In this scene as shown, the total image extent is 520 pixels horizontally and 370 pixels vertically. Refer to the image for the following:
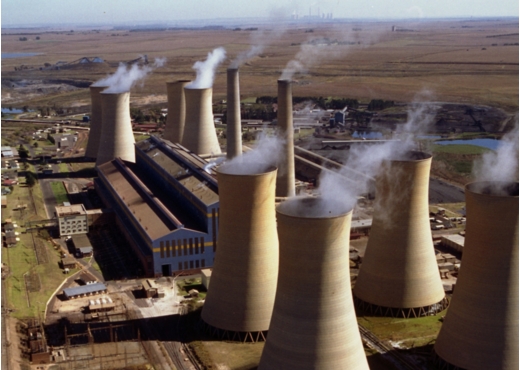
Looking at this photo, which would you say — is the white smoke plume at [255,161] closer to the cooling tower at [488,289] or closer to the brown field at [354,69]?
the cooling tower at [488,289]

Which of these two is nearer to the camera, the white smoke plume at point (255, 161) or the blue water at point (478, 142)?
the white smoke plume at point (255, 161)

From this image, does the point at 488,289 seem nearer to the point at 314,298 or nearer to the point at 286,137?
the point at 314,298

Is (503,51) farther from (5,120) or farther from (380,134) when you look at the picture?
(5,120)

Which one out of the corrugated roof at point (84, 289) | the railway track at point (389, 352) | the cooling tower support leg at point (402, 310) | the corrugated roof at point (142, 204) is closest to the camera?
the railway track at point (389, 352)

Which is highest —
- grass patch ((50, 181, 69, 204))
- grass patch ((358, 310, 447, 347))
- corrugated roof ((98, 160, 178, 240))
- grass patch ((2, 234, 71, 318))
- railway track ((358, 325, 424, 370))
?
corrugated roof ((98, 160, 178, 240))

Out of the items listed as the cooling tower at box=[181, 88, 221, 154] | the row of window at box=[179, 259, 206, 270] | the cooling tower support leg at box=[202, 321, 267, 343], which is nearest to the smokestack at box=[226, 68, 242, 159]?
the cooling tower at box=[181, 88, 221, 154]

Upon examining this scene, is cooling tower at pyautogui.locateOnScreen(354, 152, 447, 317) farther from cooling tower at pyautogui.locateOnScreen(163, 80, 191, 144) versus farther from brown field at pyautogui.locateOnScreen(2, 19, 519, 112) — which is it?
cooling tower at pyautogui.locateOnScreen(163, 80, 191, 144)

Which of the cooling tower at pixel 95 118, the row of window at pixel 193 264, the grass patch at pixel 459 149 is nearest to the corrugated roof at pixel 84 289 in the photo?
the row of window at pixel 193 264
